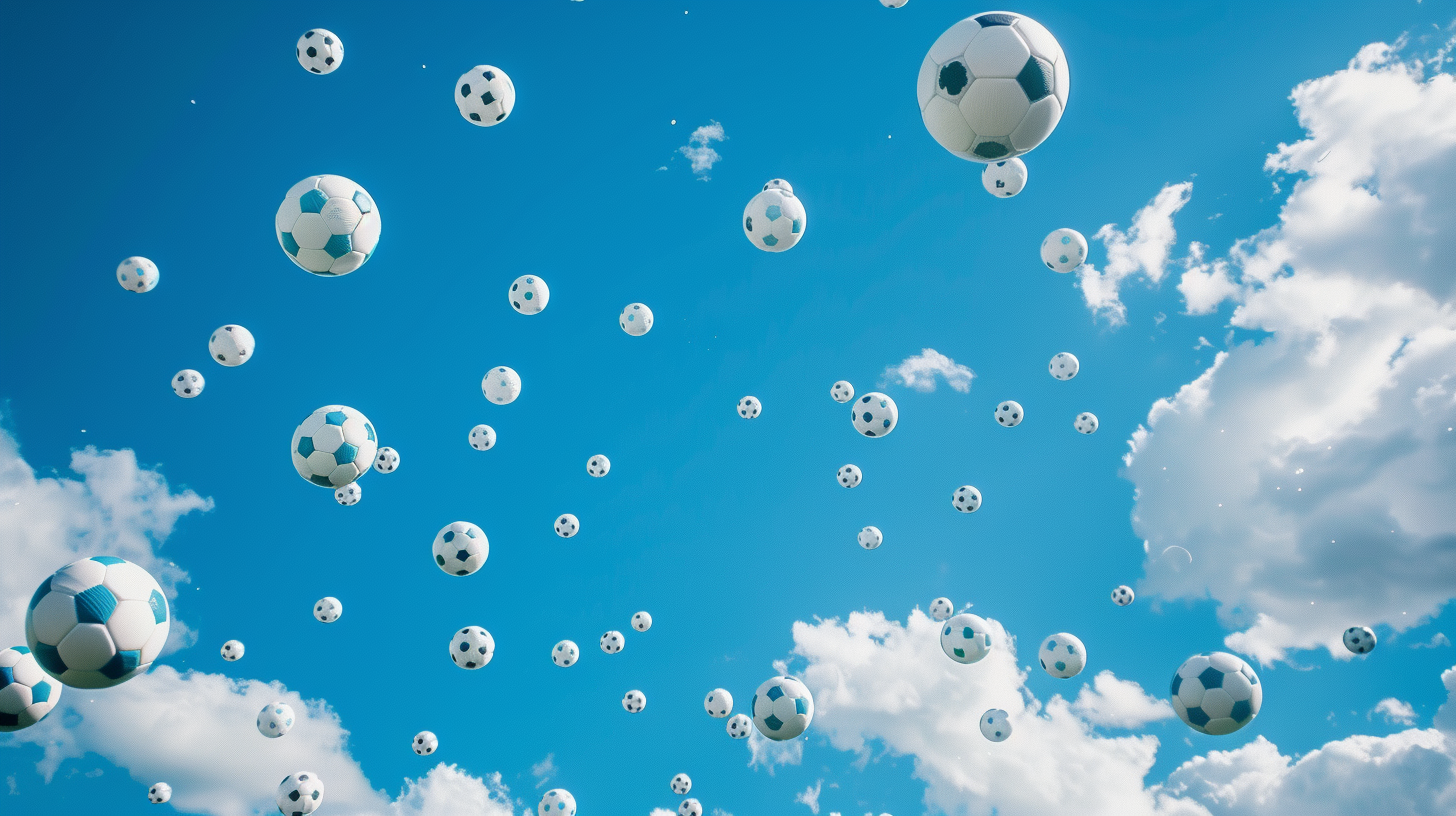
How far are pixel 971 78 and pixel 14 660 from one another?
14571 millimetres

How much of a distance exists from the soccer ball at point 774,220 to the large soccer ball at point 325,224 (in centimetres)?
604

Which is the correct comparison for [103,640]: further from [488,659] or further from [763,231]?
[763,231]

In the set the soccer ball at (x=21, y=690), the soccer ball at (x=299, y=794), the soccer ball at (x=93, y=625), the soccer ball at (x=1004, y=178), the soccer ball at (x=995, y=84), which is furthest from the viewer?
the soccer ball at (x=299, y=794)

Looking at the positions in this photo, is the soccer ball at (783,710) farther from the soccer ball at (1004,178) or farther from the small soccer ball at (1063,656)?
the soccer ball at (1004,178)

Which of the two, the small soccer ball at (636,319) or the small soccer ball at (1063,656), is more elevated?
the small soccer ball at (636,319)

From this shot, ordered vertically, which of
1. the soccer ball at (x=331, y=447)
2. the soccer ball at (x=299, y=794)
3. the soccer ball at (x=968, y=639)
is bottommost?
the soccer ball at (x=299, y=794)

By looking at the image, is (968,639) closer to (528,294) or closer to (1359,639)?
(1359,639)

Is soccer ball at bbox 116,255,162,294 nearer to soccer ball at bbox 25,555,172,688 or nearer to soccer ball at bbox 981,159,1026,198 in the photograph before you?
soccer ball at bbox 25,555,172,688

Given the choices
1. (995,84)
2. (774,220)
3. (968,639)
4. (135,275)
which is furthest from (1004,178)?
(135,275)

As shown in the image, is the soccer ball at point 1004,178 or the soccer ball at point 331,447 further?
the soccer ball at point 1004,178

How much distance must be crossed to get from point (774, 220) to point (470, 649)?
10080mm

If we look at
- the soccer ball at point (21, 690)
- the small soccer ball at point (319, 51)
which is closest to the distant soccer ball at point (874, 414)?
the small soccer ball at point (319, 51)

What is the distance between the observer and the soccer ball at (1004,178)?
12969mm

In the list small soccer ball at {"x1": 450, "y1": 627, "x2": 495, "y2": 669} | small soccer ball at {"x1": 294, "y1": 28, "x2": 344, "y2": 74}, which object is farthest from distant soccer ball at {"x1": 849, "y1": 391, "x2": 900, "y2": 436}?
small soccer ball at {"x1": 294, "y1": 28, "x2": 344, "y2": 74}
